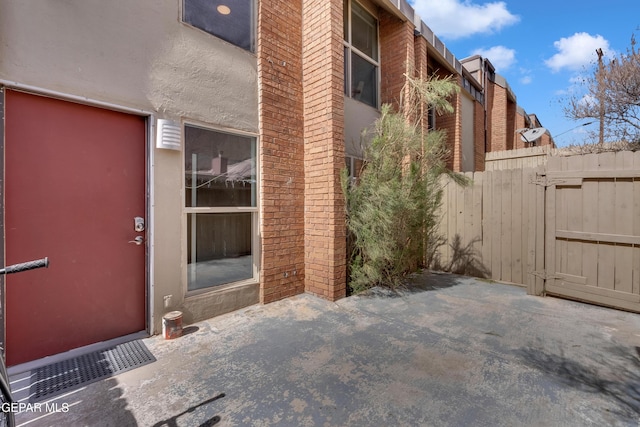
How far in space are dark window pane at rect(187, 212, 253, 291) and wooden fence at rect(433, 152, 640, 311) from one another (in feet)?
15.1

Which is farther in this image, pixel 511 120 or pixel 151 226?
pixel 511 120

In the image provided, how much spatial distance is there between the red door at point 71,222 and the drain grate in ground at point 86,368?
0.21 meters

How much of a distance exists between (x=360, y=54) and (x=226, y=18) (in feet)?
9.69

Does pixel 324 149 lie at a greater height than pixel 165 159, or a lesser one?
greater

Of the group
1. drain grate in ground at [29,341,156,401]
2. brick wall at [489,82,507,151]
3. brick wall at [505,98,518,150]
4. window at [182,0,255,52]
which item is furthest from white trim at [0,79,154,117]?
brick wall at [505,98,518,150]

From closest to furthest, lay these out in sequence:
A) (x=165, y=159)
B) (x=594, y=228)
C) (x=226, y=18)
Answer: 1. (x=165, y=159)
2. (x=226, y=18)
3. (x=594, y=228)

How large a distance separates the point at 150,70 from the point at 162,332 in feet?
9.89

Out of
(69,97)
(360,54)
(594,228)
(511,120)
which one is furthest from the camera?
(511,120)

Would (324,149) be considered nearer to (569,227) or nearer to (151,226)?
(151,226)

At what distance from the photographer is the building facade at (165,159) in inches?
103

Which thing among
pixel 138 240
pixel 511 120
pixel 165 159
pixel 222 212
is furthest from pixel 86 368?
pixel 511 120

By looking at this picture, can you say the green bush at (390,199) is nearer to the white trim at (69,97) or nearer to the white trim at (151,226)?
the white trim at (151,226)

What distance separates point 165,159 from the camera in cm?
332

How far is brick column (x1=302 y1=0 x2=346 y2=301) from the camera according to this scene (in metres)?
4.32
